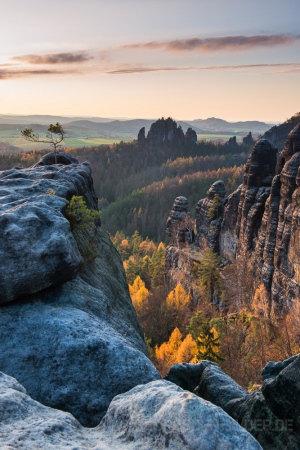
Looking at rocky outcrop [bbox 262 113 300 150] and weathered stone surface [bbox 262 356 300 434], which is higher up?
rocky outcrop [bbox 262 113 300 150]

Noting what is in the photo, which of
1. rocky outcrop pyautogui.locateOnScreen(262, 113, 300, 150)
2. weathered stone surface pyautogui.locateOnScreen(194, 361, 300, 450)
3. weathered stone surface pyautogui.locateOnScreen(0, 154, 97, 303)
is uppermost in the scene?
rocky outcrop pyautogui.locateOnScreen(262, 113, 300, 150)

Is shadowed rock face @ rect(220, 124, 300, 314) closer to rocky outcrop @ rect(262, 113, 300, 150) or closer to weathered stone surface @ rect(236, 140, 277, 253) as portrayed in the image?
weathered stone surface @ rect(236, 140, 277, 253)

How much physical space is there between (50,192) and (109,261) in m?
5.84

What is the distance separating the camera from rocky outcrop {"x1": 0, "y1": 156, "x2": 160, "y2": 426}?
9398mm

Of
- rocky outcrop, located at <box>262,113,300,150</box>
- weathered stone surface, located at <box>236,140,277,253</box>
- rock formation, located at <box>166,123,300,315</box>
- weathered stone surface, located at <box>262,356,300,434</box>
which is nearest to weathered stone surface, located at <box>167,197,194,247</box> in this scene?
rock formation, located at <box>166,123,300,315</box>

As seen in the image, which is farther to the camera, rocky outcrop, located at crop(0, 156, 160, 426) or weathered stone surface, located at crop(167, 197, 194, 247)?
weathered stone surface, located at crop(167, 197, 194, 247)

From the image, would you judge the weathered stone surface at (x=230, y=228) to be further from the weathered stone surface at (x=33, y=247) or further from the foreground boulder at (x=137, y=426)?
the foreground boulder at (x=137, y=426)

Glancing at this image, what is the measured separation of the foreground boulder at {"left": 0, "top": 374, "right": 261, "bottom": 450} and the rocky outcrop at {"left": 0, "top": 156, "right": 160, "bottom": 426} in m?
1.68

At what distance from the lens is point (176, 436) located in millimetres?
6324

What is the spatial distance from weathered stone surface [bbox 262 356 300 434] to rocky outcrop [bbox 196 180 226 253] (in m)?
70.3

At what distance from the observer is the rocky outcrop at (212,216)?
7900 centimetres

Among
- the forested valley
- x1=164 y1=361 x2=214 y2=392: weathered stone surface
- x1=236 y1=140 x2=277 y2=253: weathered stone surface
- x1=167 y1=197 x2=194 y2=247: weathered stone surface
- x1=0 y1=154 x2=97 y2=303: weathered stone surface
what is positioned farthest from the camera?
x1=167 y1=197 x2=194 y2=247: weathered stone surface

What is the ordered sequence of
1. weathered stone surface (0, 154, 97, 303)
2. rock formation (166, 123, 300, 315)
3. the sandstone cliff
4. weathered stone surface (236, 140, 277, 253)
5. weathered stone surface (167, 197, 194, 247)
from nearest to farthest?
the sandstone cliff
weathered stone surface (0, 154, 97, 303)
rock formation (166, 123, 300, 315)
weathered stone surface (236, 140, 277, 253)
weathered stone surface (167, 197, 194, 247)

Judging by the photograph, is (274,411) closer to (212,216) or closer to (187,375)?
(187,375)
